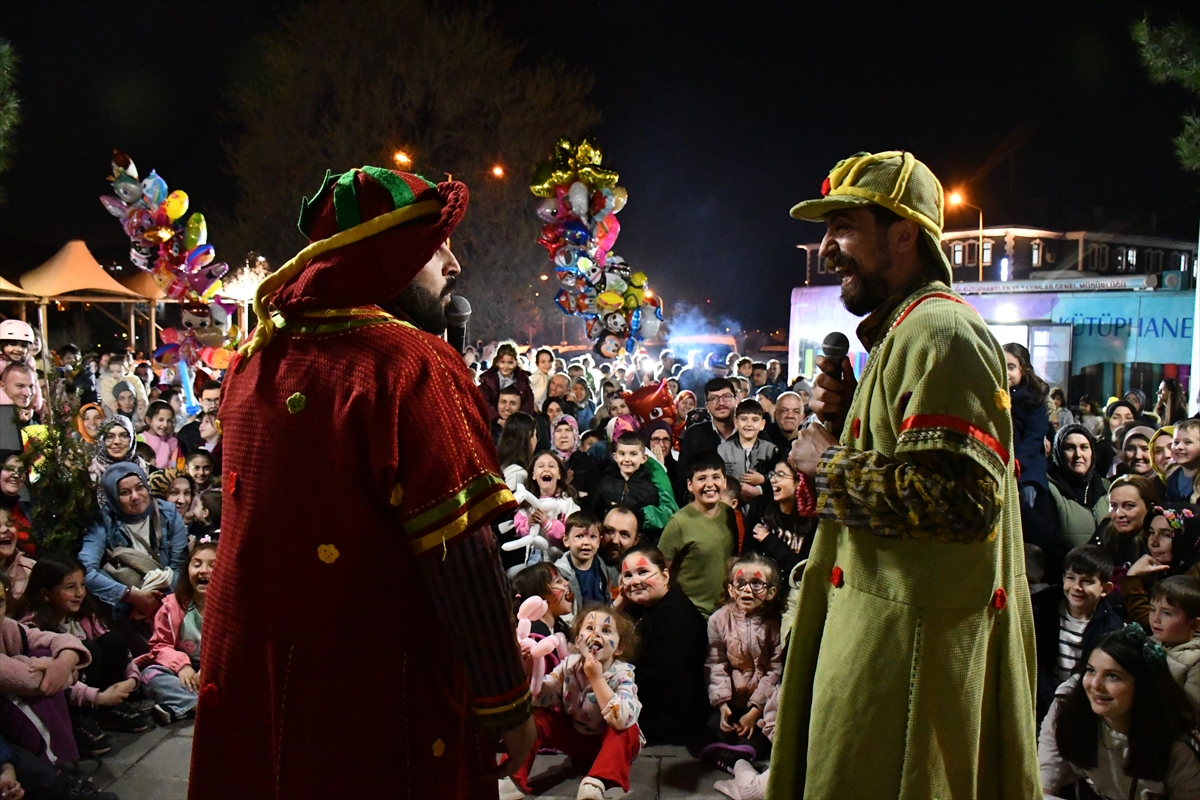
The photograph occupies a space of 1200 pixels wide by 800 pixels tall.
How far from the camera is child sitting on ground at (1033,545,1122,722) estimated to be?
4406 millimetres

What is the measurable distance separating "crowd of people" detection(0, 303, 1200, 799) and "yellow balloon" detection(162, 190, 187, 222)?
18.6ft

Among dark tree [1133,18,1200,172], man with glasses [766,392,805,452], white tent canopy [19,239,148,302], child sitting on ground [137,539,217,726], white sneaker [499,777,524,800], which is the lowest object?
white sneaker [499,777,524,800]

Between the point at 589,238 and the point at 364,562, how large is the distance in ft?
35.6

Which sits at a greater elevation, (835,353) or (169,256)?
(169,256)

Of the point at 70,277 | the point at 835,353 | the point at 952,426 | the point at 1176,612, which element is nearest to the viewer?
the point at 952,426

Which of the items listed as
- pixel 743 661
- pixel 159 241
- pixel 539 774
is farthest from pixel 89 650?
pixel 159 241

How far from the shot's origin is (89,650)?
15.8ft

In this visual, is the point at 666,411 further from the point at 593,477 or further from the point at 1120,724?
the point at 1120,724

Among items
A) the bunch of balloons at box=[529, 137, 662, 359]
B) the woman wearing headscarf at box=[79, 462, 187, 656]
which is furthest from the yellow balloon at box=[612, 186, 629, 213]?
the woman wearing headscarf at box=[79, 462, 187, 656]

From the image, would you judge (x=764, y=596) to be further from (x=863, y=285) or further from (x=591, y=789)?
(x=863, y=285)

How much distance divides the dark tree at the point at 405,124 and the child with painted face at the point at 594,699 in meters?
21.1

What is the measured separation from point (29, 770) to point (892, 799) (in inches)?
137

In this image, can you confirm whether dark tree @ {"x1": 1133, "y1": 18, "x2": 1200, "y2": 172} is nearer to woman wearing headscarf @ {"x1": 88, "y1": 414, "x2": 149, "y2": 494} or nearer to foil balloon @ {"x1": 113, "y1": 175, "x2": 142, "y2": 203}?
woman wearing headscarf @ {"x1": 88, "y1": 414, "x2": 149, "y2": 494}

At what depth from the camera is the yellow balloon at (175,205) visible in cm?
1193
